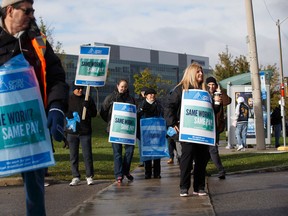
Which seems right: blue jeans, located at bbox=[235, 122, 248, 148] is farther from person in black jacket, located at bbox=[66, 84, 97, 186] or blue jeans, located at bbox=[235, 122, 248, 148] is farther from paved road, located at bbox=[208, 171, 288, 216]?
person in black jacket, located at bbox=[66, 84, 97, 186]

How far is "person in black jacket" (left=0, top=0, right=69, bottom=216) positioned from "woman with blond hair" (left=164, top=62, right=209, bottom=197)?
14.5ft

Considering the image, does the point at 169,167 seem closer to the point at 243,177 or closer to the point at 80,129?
the point at 243,177

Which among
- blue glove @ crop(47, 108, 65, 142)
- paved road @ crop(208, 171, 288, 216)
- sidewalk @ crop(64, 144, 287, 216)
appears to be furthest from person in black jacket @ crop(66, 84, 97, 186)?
blue glove @ crop(47, 108, 65, 142)

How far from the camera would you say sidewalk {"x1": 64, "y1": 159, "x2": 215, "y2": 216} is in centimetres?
735

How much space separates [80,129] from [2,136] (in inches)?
263

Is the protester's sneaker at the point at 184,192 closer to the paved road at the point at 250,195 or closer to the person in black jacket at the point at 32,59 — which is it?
the paved road at the point at 250,195

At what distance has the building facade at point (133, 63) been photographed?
126938 mm

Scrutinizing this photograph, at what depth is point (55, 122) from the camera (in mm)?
4234

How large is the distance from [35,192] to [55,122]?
0.55m

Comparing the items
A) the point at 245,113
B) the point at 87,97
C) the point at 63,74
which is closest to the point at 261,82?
the point at 245,113

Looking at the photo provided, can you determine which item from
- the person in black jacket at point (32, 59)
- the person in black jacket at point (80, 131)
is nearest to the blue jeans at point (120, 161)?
the person in black jacket at point (80, 131)

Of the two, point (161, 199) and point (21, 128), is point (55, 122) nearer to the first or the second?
point (21, 128)

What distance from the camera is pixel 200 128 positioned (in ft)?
28.7

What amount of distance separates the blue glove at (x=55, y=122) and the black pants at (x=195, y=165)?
14.9 ft
